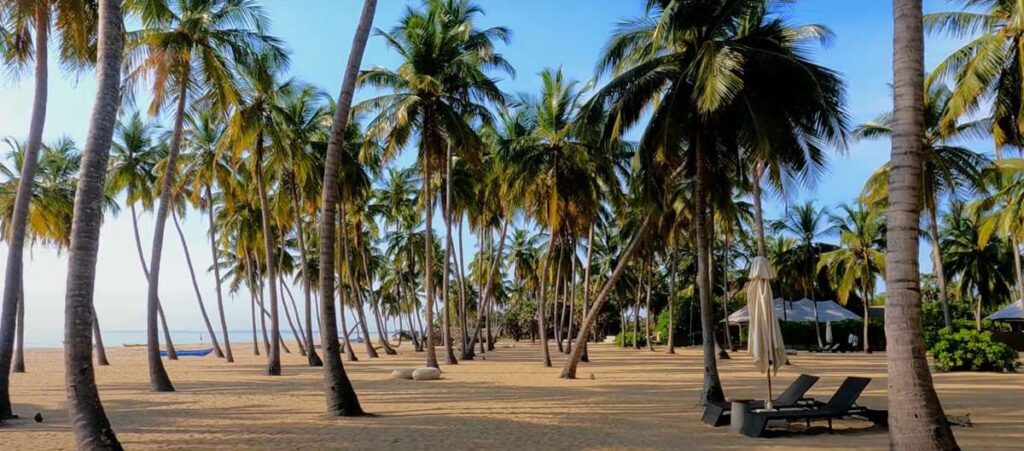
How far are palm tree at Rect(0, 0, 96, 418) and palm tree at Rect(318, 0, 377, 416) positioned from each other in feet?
16.6

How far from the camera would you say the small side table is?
31.4 feet

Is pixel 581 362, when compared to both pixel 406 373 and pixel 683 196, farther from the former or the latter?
pixel 406 373

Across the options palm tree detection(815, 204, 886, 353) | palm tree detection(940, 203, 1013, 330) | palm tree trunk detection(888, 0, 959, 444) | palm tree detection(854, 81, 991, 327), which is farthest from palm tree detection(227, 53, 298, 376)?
palm tree detection(940, 203, 1013, 330)

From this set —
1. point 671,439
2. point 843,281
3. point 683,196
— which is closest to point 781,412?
point 671,439

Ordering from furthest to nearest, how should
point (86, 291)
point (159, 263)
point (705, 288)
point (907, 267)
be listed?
point (159, 263) < point (705, 288) < point (86, 291) < point (907, 267)

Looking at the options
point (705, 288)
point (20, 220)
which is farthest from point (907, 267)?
point (20, 220)

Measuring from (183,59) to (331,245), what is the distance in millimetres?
8130

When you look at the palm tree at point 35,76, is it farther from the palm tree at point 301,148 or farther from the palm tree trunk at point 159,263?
the palm tree at point 301,148

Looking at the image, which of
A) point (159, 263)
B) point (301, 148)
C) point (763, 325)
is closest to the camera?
point (763, 325)

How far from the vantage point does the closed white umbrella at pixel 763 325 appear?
1074 cm

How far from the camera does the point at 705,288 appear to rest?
12.7 m

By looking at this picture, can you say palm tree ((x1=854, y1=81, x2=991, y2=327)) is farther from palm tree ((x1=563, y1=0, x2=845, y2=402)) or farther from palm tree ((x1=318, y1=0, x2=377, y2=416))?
palm tree ((x1=318, y1=0, x2=377, y2=416))

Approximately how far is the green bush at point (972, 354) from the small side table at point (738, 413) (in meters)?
13.5

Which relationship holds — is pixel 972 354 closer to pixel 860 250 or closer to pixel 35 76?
pixel 860 250
